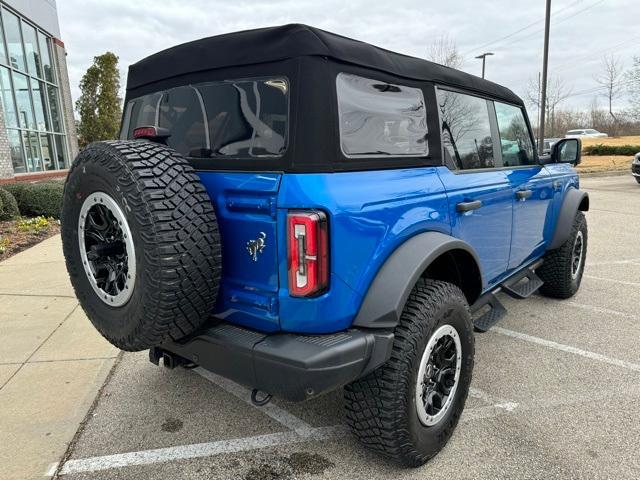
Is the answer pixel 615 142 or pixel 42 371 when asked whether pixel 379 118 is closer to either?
pixel 42 371

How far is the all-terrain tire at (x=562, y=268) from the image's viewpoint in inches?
173

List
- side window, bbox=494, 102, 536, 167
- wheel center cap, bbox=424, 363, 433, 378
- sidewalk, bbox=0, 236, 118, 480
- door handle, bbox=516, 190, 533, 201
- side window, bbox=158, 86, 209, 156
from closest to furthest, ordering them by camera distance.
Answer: wheel center cap, bbox=424, 363, 433, 378 < side window, bbox=158, 86, 209, 156 < sidewalk, bbox=0, 236, 118, 480 < door handle, bbox=516, 190, 533, 201 < side window, bbox=494, 102, 536, 167

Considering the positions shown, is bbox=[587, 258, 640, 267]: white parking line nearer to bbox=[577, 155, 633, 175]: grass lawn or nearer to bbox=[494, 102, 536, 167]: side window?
bbox=[494, 102, 536, 167]: side window

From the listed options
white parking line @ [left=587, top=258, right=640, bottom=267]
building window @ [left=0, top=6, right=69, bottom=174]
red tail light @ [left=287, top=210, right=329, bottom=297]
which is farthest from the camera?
building window @ [left=0, top=6, right=69, bottom=174]

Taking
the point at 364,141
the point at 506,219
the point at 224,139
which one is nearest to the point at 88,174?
the point at 224,139

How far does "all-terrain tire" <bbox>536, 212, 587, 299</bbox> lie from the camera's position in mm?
4406

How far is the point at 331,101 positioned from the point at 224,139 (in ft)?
1.93

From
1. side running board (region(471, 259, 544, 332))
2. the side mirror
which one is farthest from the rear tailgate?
the side mirror

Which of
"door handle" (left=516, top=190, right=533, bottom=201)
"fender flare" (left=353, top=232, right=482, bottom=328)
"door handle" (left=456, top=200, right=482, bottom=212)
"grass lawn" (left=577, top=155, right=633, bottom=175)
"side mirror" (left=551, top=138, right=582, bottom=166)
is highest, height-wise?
"side mirror" (left=551, top=138, right=582, bottom=166)

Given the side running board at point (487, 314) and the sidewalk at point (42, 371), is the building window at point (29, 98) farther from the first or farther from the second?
the side running board at point (487, 314)

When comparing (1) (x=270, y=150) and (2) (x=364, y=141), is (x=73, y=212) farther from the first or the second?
(2) (x=364, y=141)

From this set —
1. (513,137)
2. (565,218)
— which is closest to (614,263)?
(565,218)

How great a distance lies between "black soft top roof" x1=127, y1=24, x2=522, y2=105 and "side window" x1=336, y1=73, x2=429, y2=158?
0.09 metres

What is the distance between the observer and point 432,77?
2611mm
